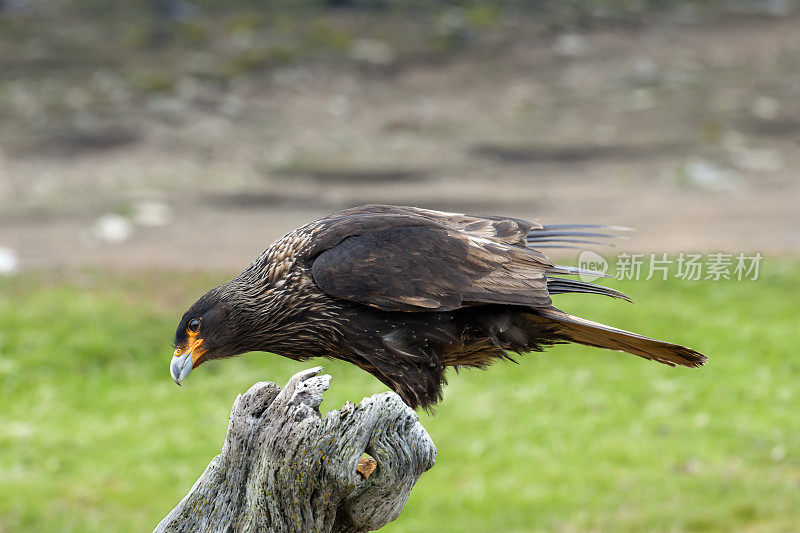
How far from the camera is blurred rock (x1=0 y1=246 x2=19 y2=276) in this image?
33.5ft

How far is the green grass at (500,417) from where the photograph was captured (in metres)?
6.52

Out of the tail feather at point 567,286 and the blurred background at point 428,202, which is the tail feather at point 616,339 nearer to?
the tail feather at point 567,286

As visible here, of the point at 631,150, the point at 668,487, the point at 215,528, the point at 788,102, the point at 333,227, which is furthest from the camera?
the point at 788,102

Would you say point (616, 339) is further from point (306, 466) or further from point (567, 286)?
point (306, 466)

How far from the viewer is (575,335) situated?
112 inches

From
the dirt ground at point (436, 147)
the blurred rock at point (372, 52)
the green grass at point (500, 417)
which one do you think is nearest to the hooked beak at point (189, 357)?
the green grass at point (500, 417)

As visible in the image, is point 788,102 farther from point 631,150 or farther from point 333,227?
point 333,227

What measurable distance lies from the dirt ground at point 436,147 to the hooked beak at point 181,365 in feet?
24.0

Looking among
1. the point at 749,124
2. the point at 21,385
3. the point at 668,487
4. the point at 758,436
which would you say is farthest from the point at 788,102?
the point at 21,385

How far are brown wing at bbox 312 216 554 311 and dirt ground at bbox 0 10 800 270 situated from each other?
716cm

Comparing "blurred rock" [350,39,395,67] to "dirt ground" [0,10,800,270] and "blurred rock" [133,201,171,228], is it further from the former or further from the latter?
"blurred rock" [133,201,171,228]

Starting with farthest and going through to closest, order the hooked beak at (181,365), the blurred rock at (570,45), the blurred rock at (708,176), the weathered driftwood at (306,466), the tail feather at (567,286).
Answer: the blurred rock at (570,45) → the blurred rock at (708,176) → the tail feather at (567,286) → the hooked beak at (181,365) → the weathered driftwood at (306,466)

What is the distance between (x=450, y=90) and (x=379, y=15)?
245cm

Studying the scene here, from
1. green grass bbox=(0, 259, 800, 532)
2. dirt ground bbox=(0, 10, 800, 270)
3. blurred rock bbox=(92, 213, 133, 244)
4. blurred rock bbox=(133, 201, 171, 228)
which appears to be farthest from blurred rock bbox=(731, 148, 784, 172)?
blurred rock bbox=(92, 213, 133, 244)
